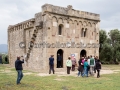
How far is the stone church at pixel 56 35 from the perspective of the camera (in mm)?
21328

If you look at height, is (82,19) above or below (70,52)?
above

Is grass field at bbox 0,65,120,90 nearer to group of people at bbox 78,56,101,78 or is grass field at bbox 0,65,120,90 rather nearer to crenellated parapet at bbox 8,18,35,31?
group of people at bbox 78,56,101,78

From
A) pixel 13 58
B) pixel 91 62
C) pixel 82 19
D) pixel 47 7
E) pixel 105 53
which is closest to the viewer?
pixel 91 62

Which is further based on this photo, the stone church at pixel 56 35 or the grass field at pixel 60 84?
the stone church at pixel 56 35

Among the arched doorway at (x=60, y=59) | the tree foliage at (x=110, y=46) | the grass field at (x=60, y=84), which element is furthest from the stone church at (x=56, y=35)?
the tree foliage at (x=110, y=46)

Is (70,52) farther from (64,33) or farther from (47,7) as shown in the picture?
(47,7)

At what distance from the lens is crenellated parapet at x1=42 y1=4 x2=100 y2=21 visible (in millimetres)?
21156

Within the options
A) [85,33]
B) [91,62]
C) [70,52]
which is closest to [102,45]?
[85,33]

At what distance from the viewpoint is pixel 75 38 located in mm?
23656

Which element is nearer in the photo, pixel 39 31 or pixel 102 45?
pixel 39 31

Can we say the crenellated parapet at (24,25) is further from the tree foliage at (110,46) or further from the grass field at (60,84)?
the tree foliage at (110,46)

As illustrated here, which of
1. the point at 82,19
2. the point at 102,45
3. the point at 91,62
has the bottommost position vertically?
the point at 91,62

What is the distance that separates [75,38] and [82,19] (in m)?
2.75

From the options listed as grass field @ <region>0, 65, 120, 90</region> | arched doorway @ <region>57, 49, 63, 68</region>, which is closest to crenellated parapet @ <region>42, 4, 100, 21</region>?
arched doorway @ <region>57, 49, 63, 68</region>
